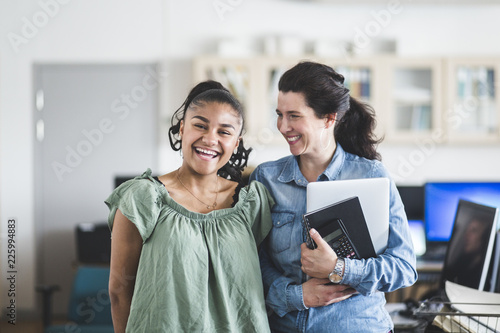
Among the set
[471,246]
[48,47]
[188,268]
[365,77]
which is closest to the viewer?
[188,268]

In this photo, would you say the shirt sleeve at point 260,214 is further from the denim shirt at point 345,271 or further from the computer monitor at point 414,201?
the computer monitor at point 414,201

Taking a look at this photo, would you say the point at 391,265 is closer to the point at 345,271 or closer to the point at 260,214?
the point at 345,271

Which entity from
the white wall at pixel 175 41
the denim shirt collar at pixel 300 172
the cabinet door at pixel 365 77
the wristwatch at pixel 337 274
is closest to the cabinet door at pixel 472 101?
the white wall at pixel 175 41

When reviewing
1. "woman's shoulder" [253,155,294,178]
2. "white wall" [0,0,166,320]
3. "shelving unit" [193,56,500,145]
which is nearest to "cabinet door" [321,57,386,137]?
"shelving unit" [193,56,500,145]

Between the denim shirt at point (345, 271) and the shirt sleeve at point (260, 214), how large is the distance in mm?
35

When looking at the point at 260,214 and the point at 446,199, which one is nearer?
the point at 260,214

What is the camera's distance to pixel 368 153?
1.62 meters

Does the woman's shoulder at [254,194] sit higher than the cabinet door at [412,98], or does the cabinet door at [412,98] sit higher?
the cabinet door at [412,98]

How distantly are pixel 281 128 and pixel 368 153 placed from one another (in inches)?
11.6

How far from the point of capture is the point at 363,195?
1.43 meters

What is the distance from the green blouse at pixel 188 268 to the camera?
1307mm

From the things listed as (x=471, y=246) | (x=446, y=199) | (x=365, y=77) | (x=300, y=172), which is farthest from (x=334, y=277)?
(x=365, y=77)

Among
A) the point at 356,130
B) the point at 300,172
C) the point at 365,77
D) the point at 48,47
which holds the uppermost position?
the point at 48,47

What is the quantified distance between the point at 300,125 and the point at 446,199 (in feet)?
6.56
